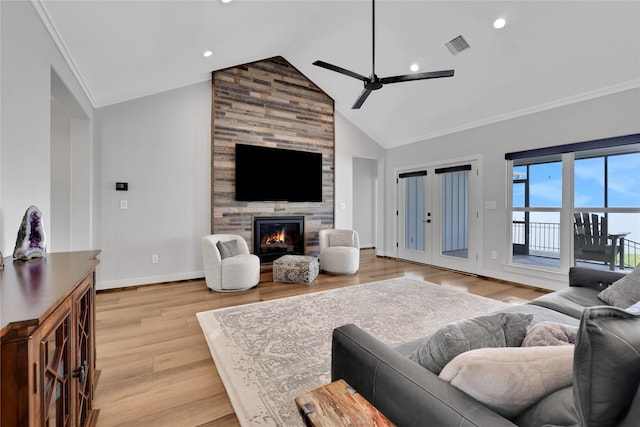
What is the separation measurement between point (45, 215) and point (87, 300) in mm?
1117

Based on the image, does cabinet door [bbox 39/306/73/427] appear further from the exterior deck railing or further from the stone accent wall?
the exterior deck railing

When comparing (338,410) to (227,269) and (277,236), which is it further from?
(277,236)

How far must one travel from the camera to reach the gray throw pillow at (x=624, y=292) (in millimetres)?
1905

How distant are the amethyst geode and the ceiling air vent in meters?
4.44

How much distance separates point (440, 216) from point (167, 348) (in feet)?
16.3

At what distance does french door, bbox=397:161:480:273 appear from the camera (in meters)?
5.08

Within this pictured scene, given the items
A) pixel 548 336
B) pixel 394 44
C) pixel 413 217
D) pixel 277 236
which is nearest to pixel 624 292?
pixel 548 336

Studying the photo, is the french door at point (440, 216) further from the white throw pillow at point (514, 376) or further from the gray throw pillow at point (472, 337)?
the white throw pillow at point (514, 376)

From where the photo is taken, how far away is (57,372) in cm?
98

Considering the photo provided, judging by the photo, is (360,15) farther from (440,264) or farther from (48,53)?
(440,264)

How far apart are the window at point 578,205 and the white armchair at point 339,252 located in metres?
2.53

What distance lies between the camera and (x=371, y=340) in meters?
1.18

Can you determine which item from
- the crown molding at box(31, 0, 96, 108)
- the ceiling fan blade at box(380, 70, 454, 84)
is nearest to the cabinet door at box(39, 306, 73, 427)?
the crown molding at box(31, 0, 96, 108)

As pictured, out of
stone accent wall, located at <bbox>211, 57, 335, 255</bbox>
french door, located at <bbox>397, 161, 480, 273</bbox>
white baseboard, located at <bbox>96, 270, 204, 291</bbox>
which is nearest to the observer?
white baseboard, located at <bbox>96, 270, 204, 291</bbox>
